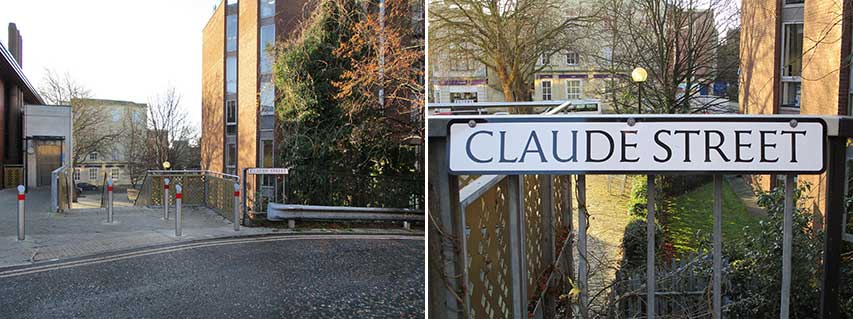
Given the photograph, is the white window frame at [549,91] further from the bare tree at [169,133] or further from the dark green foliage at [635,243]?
the dark green foliage at [635,243]

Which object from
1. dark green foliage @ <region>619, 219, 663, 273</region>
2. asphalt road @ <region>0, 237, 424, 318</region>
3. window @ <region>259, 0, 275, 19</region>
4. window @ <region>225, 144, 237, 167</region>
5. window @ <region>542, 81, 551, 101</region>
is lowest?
dark green foliage @ <region>619, 219, 663, 273</region>

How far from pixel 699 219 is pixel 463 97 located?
2.14m

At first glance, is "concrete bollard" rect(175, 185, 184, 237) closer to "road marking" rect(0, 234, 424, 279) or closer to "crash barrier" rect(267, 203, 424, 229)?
"road marking" rect(0, 234, 424, 279)

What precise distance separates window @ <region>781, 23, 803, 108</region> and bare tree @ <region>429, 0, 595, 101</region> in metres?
1.09

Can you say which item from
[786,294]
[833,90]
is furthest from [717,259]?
[833,90]

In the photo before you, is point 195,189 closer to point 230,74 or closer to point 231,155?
point 231,155

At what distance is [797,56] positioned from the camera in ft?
8.67

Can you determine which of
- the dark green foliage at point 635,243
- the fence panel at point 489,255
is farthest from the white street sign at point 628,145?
the dark green foliage at point 635,243

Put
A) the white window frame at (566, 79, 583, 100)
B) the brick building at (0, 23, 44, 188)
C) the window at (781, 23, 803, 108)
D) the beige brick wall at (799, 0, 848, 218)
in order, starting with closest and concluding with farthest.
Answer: the brick building at (0, 23, 44, 188), the white window frame at (566, 79, 583, 100), the window at (781, 23, 803, 108), the beige brick wall at (799, 0, 848, 218)

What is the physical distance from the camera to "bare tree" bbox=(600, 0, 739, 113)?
6.93 ft

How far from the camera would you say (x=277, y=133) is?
158 cm

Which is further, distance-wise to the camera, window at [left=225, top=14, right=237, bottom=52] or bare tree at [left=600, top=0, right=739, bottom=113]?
bare tree at [left=600, top=0, right=739, bottom=113]

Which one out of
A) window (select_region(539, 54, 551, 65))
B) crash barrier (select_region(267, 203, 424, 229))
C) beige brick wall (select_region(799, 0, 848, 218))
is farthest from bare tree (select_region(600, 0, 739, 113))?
crash barrier (select_region(267, 203, 424, 229))

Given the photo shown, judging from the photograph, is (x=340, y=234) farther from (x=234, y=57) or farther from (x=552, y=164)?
(x=552, y=164)
